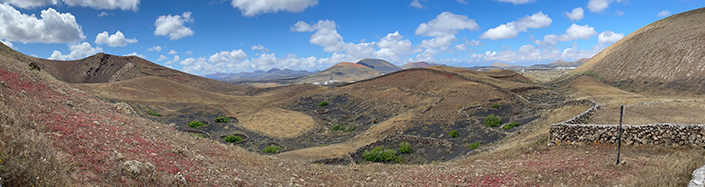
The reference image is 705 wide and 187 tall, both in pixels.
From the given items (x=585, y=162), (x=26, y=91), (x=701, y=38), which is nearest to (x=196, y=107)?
(x=26, y=91)

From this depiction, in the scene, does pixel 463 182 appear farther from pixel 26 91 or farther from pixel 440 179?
pixel 26 91

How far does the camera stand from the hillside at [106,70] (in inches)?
2763

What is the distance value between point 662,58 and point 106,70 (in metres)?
131

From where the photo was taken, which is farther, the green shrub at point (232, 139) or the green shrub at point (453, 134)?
the green shrub at point (232, 139)

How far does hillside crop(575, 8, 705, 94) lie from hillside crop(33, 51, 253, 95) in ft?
325

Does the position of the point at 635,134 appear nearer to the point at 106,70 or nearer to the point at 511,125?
the point at 511,125

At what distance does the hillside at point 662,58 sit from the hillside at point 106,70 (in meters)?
99.2

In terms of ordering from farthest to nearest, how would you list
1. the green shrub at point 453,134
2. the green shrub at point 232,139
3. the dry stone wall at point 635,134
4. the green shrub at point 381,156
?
the green shrub at point 232,139
the green shrub at point 453,134
the green shrub at point 381,156
the dry stone wall at point 635,134

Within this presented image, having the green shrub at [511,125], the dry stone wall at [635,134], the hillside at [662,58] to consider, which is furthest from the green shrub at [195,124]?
the hillside at [662,58]

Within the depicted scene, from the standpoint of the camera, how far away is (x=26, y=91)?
9.98 m

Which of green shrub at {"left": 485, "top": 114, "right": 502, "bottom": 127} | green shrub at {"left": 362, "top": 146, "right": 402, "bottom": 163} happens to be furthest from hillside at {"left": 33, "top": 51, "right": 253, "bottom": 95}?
green shrub at {"left": 485, "top": 114, "right": 502, "bottom": 127}

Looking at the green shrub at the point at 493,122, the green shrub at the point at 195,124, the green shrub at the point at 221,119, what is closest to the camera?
the green shrub at the point at 493,122

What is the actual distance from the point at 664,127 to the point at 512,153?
534cm

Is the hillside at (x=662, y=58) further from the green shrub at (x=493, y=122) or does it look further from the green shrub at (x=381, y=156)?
the green shrub at (x=381, y=156)
